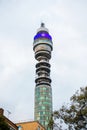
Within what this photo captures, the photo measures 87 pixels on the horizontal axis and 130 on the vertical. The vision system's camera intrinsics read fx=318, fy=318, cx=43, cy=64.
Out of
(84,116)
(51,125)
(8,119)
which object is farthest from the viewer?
(8,119)

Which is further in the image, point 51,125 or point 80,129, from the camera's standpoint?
point 51,125

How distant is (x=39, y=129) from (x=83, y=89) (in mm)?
35805

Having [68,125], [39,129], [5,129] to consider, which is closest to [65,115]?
[68,125]

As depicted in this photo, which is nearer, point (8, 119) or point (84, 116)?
point (84, 116)

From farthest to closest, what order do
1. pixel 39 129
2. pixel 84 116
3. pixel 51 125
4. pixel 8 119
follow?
pixel 39 129 < pixel 8 119 < pixel 51 125 < pixel 84 116

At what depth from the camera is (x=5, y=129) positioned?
128 ft

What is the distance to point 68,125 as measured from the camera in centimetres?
3875

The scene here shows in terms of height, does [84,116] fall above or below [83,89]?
below

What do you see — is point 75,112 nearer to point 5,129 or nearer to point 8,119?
point 5,129

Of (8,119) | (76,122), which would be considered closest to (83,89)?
(76,122)

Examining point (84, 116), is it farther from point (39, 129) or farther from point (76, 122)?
point (39, 129)

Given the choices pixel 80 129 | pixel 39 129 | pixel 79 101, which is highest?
pixel 39 129

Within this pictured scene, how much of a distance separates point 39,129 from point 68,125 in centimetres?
3470

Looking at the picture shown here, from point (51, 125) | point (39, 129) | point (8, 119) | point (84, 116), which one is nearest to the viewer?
point (84, 116)
